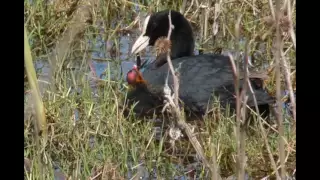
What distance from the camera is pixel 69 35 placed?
208 cm

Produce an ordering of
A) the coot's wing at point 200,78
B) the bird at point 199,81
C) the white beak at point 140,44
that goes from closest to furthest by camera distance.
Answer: the bird at point 199,81 → the coot's wing at point 200,78 → the white beak at point 140,44

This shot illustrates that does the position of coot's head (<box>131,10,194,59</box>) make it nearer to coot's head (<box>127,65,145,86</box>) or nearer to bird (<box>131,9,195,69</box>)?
bird (<box>131,9,195,69</box>)

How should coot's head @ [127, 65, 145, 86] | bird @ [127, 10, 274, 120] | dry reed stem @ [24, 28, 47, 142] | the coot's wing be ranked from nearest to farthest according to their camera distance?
dry reed stem @ [24, 28, 47, 142], bird @ [127, 10, 274, 120], the coot's wing, coot's head @ [127, 65, 145, 86]

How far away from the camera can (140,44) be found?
6.05 metres

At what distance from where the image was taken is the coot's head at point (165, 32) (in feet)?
19.9

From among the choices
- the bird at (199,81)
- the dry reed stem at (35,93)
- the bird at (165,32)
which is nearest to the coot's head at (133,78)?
the bird at (199,81)

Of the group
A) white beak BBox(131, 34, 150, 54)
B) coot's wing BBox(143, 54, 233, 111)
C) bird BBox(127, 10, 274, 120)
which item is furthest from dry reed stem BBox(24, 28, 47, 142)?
white beak BBox(131, 34, 150, 54)

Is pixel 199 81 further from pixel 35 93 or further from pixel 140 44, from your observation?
pixel 35 93

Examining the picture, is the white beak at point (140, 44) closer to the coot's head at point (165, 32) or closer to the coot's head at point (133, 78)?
the coot's head at point (165, 32)

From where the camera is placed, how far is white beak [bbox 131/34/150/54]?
6031 millimetres

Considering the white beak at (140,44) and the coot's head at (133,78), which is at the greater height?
the white beak at (140,44)

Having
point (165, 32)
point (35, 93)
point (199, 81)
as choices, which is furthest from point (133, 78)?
point (35, 93)

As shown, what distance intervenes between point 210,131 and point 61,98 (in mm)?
882
